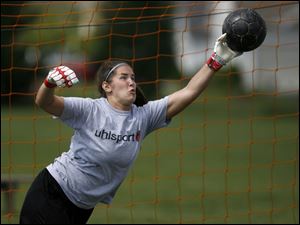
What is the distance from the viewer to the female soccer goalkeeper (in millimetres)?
3701

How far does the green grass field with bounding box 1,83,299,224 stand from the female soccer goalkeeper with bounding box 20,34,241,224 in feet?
7.47

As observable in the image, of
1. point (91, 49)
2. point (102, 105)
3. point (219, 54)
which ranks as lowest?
point (102, 105)

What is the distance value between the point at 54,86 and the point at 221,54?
94cm

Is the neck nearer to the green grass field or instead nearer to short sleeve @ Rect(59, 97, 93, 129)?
short sleeve @ Rect(59, 97, 93, 129)

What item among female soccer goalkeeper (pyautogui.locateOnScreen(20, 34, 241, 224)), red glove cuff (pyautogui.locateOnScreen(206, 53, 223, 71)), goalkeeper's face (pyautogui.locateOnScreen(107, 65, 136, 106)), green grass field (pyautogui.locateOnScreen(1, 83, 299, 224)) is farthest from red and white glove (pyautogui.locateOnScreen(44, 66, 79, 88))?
green grass field (pyautogui.locateOnScreen(1, 83, 299, 224))

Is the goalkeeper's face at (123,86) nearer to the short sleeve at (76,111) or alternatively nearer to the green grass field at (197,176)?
the short sleeve at (76,111)

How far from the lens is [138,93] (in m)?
3.99

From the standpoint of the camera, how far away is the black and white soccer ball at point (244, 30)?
3664 millimetres

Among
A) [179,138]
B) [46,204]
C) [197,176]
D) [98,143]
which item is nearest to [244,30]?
[98,143]

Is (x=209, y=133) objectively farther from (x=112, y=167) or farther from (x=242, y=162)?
(x=112, y=167)

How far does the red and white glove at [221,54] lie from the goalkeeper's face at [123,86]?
1.52 ft

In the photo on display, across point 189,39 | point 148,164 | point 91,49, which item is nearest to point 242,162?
point 148,164

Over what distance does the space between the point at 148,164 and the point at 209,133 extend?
4201 millimetres

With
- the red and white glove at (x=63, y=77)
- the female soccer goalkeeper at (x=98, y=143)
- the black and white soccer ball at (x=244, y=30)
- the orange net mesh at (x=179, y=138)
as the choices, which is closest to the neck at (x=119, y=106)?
the female soccer goalkeeper at (x=98, y=143)
